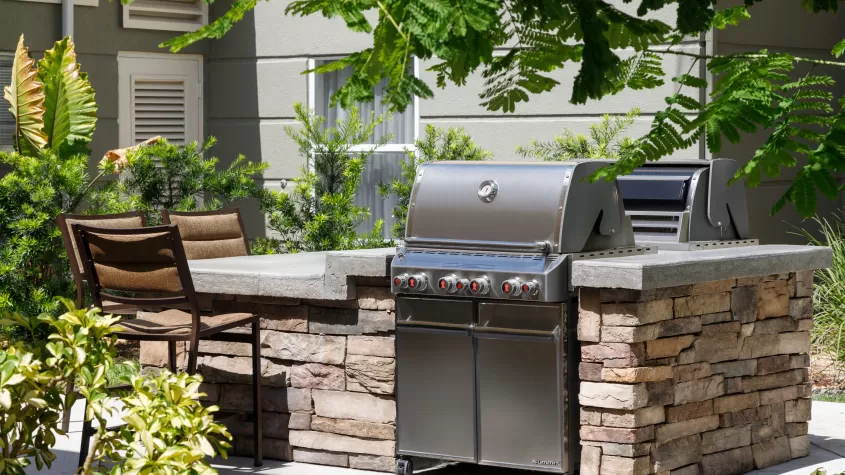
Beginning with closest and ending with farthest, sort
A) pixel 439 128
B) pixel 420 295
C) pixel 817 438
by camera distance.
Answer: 1. pixel 420 295
2. pixel 817 438
3. pixel 439 128

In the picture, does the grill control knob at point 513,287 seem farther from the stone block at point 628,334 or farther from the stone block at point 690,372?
the stone block at point 690,372

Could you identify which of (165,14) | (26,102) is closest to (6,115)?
(26,102)

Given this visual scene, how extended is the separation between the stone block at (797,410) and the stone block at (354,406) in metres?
2.31

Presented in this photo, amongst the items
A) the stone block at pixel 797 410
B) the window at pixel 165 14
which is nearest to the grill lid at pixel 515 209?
the stone block at pixel 797 410

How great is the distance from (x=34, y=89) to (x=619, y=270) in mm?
6622

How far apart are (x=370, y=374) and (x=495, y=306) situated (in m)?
1.04

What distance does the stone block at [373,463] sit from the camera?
7.36 metres

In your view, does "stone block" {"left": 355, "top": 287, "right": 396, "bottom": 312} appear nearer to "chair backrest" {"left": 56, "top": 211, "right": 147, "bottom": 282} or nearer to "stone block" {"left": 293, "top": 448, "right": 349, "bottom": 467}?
"stone block" {"left": 293, "top": 448, "right": 349, "bottom": 467}

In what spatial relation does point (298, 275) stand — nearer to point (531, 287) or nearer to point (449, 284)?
point (449, 284)

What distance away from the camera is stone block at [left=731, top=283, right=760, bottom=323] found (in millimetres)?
7215

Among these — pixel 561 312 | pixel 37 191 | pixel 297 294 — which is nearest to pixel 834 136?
pixel 561 312

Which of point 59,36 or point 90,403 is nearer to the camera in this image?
point 90,403

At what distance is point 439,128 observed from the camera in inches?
474

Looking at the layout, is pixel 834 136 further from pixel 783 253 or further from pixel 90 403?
pixel 783 253
